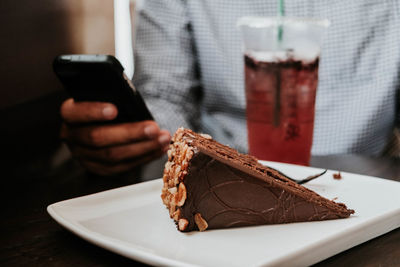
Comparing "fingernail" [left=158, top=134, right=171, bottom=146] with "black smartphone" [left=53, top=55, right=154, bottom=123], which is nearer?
"black smartphone" [left=53, top=55, right=154, bottom=123]

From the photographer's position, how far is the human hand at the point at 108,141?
116cm

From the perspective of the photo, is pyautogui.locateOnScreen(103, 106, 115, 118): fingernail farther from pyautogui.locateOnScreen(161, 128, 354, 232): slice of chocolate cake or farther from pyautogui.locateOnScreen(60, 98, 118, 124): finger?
pyautogui.locateOnScreen(161, 128, 354, 232): slice of chocolate cake

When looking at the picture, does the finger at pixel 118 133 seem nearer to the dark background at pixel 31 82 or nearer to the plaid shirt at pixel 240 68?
the dark background at pixel 31 82

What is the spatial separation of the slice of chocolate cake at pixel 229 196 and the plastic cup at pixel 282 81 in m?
0.33

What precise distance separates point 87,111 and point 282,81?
1.40 feet

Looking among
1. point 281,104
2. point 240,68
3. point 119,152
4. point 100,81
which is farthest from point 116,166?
point 240,68

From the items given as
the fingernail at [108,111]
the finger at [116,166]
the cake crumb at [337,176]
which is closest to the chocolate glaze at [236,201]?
the cake crumb at [337,176]

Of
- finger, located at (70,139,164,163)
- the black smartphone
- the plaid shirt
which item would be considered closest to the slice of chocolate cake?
the black smartphone

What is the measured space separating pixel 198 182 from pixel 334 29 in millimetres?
1097

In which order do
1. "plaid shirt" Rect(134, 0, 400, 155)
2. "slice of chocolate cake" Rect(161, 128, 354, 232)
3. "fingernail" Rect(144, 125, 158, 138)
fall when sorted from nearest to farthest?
"slice of chocolate cake" Rect(161, 128, 354, 232), "fingernail" Rect(144, 125, 158, 138), "plaid shirt" Rect(134, 0, 400, 155)

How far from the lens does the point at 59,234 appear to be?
2.31 feet

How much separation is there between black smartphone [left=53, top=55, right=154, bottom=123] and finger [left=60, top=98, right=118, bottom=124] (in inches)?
0.5

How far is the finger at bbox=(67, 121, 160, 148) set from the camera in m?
1.15

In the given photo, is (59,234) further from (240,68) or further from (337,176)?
(240,68)
